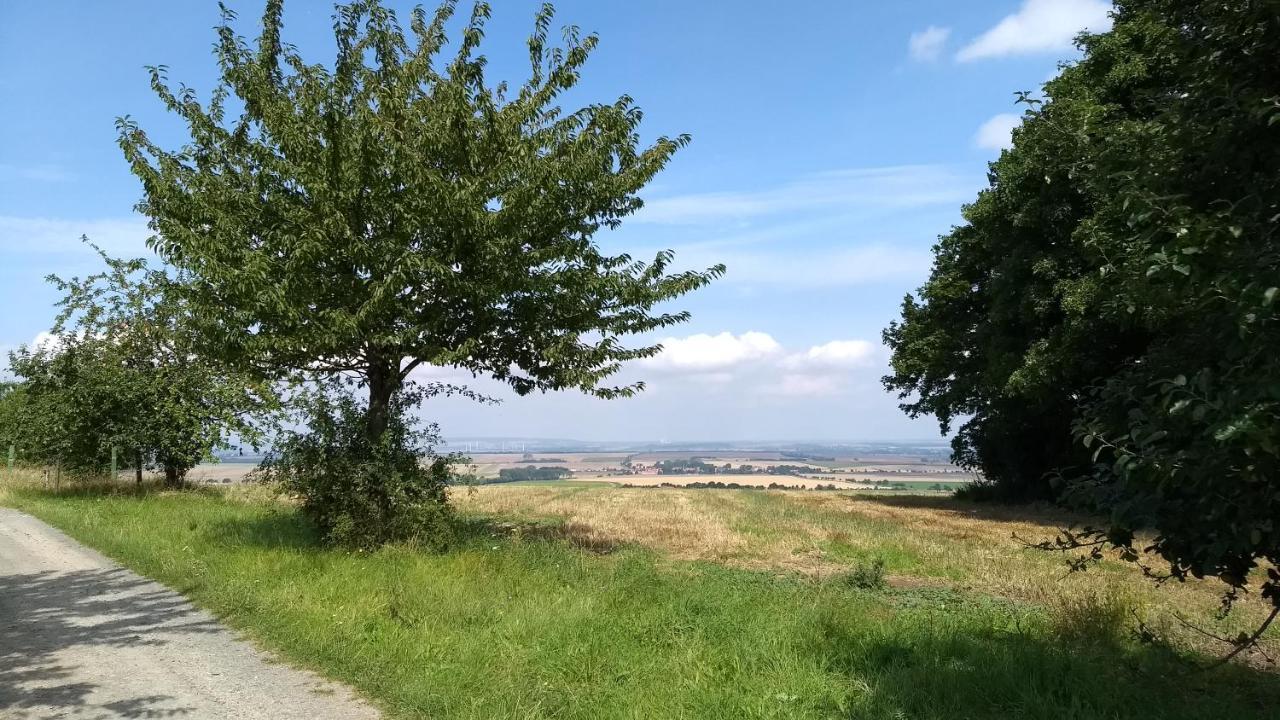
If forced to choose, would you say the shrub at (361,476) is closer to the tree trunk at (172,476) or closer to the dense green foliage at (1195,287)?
the dense green foliage at (1195,287)

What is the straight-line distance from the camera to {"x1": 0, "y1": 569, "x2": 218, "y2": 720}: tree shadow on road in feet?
18.4

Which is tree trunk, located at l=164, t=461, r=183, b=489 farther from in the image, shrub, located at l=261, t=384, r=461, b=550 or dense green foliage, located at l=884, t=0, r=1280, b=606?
dense green foliage, located at l=884, t=0, r=1280, b=606

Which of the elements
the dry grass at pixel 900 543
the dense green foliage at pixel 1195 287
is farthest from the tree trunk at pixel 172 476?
the dense green foliage at pixel 1195 287

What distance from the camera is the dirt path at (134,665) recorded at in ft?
18.1

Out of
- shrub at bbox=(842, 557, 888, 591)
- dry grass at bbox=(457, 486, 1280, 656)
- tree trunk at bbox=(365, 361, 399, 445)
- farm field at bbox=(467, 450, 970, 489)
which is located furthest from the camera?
farm field at bbox=(467, 450, 970, 489)

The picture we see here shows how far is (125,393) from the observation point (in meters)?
21.4

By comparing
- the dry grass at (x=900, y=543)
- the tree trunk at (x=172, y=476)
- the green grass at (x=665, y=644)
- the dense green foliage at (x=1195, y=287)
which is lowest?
the dry grass at (x=900, y=543)

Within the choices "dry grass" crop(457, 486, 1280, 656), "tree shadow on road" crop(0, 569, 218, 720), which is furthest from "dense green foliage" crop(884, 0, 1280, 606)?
"tree shadow on road" crop(0, 569, 218, 720)

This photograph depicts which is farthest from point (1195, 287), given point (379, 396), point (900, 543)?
point (900, 543)

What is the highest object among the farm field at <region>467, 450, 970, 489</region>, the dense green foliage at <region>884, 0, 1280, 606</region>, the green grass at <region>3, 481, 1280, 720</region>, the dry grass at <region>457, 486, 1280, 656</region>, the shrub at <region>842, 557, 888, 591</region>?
the dense green foliage at <region>884, 0, 1280, 606</region>

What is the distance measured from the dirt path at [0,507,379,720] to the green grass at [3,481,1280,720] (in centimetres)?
32

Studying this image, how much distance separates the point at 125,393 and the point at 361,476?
1443cm

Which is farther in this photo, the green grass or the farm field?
the farm field

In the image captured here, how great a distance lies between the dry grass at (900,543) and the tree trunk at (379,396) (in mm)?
1851
